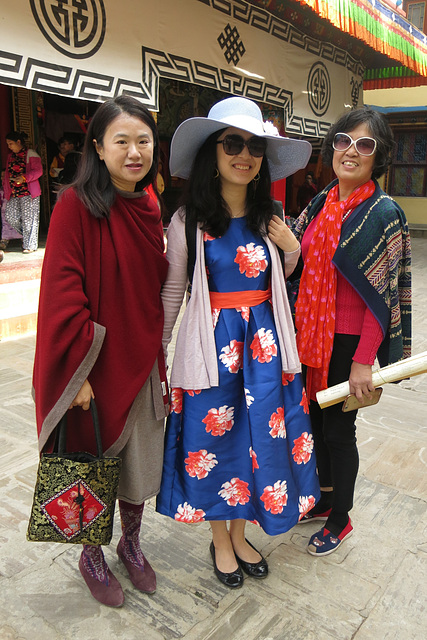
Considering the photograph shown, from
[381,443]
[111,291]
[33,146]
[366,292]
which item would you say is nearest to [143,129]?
[111,291]

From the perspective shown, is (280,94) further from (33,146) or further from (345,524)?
(345,524)

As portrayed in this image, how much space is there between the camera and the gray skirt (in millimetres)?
1735

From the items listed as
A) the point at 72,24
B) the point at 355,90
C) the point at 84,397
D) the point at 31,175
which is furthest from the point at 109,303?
the point at 355,90

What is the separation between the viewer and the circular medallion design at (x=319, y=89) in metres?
7.48

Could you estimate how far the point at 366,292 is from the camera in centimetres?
182

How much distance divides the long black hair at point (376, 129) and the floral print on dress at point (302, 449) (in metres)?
1.01

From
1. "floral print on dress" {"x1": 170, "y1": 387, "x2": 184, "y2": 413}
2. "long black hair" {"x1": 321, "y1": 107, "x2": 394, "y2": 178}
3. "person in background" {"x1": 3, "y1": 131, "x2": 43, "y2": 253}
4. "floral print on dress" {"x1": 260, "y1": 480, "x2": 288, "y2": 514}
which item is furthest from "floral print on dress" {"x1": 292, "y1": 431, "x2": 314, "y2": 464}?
"person in background" {"x1": 3, "y1": 131, "x2": 43, "y2": 253}

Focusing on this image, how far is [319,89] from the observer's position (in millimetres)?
7719

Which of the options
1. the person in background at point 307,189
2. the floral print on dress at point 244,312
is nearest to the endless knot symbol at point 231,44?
the floral print on dress at point 244,312

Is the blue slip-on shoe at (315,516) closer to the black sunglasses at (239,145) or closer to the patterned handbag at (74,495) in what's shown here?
the patterned handbag at (74,495)

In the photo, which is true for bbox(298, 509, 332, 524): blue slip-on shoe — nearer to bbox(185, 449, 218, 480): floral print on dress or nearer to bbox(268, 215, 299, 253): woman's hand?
bbox(185, 449, 218, 480): floral print on dress

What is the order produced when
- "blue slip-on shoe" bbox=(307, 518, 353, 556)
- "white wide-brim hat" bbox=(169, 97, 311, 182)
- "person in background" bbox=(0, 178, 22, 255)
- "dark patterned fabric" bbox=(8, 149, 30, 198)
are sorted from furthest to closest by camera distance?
"person in background" bbox=(0, 178, 22, 255), "dark patterned fabric" bbox=(8, 149, 30, 198), "blue slip-on shoe" bbox=(307, 518, 353, 556), "white wide-brim hat" bbox=(169, 97, 311, 182)

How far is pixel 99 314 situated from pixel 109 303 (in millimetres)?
46

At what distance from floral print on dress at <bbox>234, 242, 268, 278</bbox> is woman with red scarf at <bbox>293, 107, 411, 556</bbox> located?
0.86 ft
